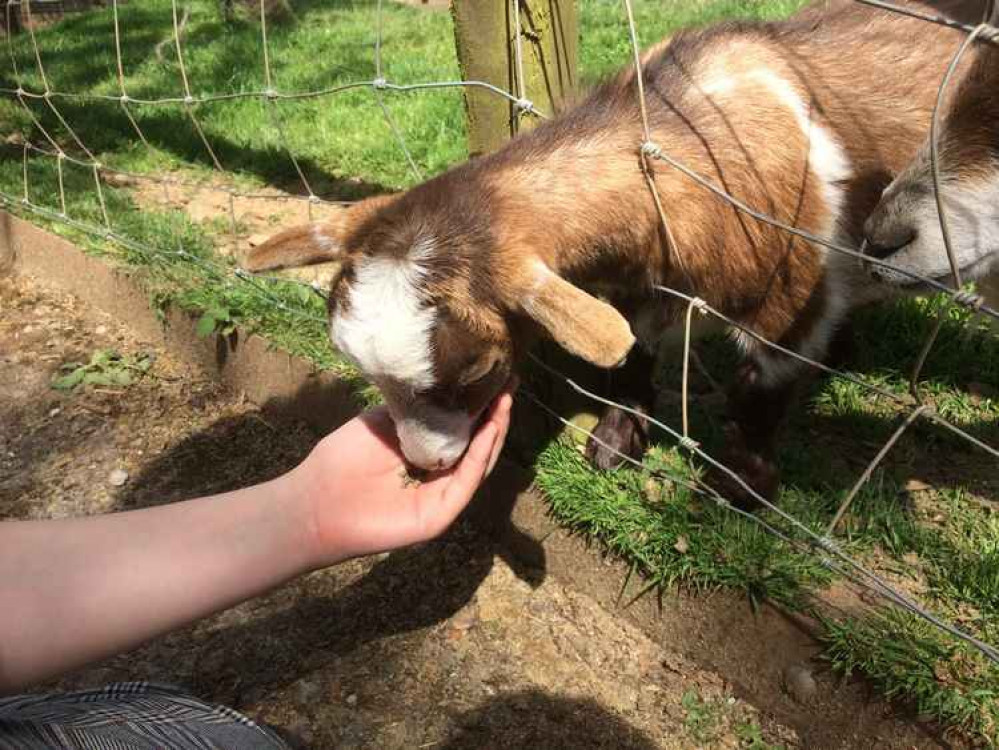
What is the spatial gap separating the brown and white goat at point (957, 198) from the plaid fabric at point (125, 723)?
5.24 feet

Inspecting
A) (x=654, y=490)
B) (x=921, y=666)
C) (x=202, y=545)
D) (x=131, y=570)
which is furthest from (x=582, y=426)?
(x=131, y=570)

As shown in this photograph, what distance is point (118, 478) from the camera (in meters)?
2.86

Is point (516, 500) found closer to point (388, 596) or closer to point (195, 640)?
point (388, 596)

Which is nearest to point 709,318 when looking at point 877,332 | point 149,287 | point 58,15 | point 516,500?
point 516,500

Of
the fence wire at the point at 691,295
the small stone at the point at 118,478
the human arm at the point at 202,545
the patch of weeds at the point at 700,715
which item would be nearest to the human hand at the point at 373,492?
the human arm at the point at 202,545

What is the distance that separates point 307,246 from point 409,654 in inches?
41.4

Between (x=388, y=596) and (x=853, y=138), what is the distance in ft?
5.59

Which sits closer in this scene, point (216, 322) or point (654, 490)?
point (654, 490)

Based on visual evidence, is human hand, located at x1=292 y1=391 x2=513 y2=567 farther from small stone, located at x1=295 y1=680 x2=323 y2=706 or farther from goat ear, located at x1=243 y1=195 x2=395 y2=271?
small stone, located at x1=295 y1=680 x2=323 y2=706

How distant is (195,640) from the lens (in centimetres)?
231

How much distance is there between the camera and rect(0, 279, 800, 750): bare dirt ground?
→ 6.73 ft

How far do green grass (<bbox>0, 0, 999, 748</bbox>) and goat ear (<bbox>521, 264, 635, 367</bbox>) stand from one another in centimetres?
75

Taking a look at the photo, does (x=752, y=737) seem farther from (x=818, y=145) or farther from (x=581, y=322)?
(x=818, y=145)

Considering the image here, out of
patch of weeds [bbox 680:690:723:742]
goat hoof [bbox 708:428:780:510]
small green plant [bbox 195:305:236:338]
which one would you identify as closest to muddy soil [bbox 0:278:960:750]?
patch of weeds [bbox 680:690:723:742]
